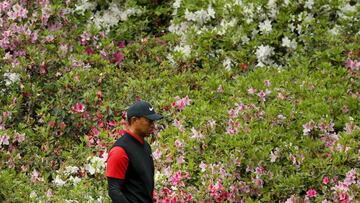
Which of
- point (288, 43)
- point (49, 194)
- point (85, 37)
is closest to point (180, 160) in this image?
point (49, 194)

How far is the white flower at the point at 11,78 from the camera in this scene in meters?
8.56

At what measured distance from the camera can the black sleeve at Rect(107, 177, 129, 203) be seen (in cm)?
465

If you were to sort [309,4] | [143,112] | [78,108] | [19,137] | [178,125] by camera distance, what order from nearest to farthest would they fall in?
1. [143,112]
2. [19,137]
3. [178,125]
4. [78,108]
5. [309,4]

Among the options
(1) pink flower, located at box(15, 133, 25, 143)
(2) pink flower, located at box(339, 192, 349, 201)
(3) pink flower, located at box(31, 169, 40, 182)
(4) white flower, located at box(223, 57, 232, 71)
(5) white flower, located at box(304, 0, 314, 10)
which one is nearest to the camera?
(2) pink flower, located at box(339, 192, 349, 201)

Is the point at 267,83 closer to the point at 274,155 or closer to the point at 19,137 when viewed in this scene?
the point at 274,155

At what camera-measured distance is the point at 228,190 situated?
6891mm

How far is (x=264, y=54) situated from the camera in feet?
31.6

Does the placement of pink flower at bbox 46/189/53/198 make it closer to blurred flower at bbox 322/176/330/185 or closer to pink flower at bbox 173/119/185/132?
pink flower at bbox 173/119/185/132

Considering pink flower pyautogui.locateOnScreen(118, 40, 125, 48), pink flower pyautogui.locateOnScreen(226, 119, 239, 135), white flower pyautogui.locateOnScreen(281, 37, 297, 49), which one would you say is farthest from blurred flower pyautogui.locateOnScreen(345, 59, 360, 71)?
pink flower pyautogui.locateOnScreen(118, 40, 125, 48)

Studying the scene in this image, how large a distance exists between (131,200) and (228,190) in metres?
2.29

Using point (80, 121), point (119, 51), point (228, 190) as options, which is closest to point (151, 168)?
point (228, 190)

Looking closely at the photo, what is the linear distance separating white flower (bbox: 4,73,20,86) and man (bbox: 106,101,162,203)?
4.04 m

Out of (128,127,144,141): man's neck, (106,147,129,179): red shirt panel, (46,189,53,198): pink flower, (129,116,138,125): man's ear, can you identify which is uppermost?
(129,116,138,125): man's ear

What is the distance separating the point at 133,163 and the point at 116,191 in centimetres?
24
